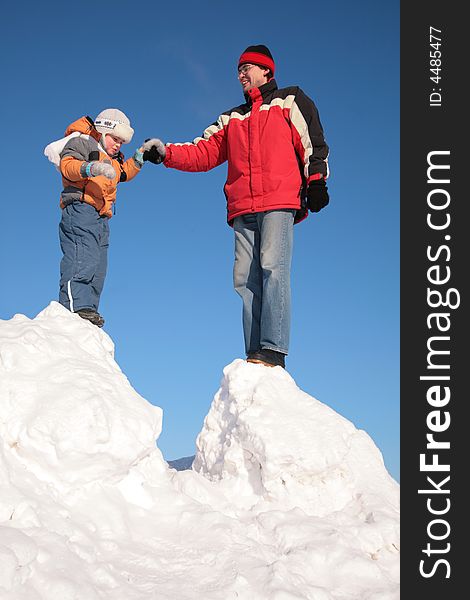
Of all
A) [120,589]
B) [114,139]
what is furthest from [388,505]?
[114,139]

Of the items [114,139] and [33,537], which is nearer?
[33,537]

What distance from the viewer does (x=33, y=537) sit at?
8.71 feet

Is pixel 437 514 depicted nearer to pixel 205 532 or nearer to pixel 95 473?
pixel 205 532

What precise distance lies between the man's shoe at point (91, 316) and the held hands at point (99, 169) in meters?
1.09

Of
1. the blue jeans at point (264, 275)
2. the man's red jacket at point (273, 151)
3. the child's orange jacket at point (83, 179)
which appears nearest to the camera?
the blue jeans at point (264, 275)

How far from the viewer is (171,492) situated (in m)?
3.52

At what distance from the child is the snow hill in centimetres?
68

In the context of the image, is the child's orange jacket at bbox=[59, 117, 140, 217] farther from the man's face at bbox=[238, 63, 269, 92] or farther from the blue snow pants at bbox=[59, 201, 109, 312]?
the man's face at bbox=[238, 63, 269, 92]

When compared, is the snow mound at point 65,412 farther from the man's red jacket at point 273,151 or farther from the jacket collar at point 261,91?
the jacket collar at point 261,91

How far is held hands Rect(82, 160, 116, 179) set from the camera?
4.89 meters

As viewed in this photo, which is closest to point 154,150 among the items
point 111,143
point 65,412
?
point 111,143

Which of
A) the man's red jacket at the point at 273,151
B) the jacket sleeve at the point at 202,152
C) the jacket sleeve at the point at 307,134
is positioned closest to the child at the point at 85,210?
the jacket sleeve at the point at 202,152

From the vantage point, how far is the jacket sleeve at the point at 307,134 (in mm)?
4859

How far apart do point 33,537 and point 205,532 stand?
0.91 meters
